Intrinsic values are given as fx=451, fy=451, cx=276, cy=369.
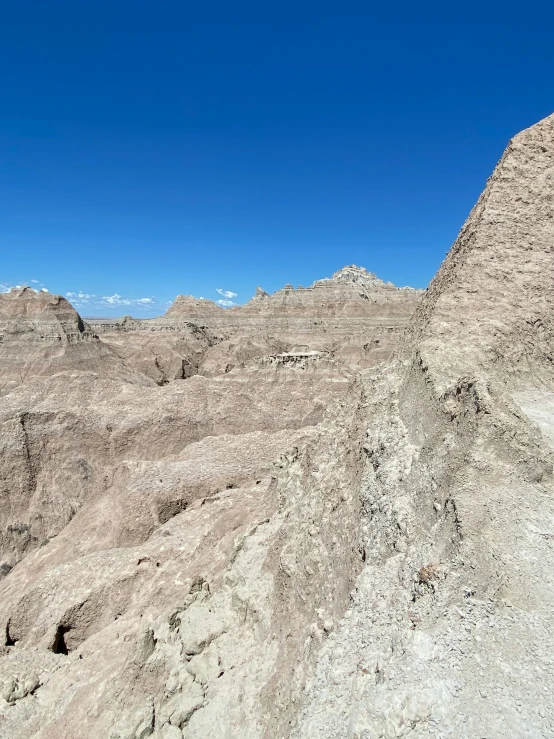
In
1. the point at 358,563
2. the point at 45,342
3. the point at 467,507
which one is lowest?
the point at 358,563

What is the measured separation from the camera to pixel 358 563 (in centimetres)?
596

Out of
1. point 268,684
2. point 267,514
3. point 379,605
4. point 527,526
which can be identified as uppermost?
point 527,526

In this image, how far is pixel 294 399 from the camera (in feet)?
73.4

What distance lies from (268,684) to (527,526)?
3.96m

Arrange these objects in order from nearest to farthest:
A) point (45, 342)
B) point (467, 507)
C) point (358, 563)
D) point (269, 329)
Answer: point (467, 507)
point (358, 563)
point (45, 342)
point (269, 329)

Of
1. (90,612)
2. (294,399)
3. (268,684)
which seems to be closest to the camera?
(268,684)

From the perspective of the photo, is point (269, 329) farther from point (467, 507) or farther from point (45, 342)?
point (467, 507)

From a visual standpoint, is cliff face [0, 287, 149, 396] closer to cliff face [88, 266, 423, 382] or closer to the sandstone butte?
cliff face [88, 266, 423, 382]

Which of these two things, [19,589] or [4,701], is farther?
[19,589]

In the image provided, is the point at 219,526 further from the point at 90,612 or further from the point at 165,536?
the point at 90,612

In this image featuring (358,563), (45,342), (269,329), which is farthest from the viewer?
(269,329)

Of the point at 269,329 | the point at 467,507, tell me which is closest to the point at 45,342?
the point at 269,329

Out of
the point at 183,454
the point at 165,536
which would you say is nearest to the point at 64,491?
the point at 183,454

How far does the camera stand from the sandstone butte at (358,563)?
4.03 meters
